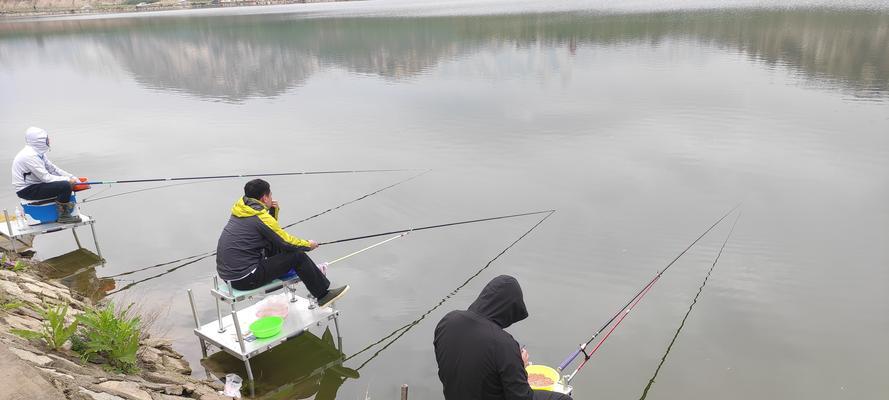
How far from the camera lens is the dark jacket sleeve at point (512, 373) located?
333 cm

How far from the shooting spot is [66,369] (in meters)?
4.14

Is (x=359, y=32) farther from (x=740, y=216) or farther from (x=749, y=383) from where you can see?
(x=749, y=383)

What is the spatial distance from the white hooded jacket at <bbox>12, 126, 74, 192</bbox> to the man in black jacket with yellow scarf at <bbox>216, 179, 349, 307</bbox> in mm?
3676

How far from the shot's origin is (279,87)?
960 inches

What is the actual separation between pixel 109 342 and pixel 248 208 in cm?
153

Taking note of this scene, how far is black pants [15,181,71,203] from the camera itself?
7.46 m

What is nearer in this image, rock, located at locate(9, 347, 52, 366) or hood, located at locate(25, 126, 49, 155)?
rock, located at locate(9, 347, 52, 366)

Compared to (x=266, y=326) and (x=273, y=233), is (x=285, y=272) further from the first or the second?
(x=266, y=326)

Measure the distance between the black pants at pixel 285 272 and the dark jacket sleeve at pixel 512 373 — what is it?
9.15 feet

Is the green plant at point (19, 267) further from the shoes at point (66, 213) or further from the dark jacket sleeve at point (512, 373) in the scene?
the dark jacket sleeve at point (512, 373)

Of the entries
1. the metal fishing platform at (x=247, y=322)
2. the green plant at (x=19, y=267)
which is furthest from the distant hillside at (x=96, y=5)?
the metal fishing platform at (x=247, y=322)

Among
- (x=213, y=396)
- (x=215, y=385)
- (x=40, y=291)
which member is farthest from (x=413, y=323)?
(x=40, y=291)

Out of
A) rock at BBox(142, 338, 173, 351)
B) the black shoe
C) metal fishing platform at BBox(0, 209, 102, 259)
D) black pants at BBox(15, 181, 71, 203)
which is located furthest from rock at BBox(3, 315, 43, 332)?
black pants at BBox(15, 181, 71, 203)

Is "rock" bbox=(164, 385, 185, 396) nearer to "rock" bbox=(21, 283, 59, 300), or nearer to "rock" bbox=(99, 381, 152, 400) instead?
"rock" bbox=(99, 381, 152, 400)
